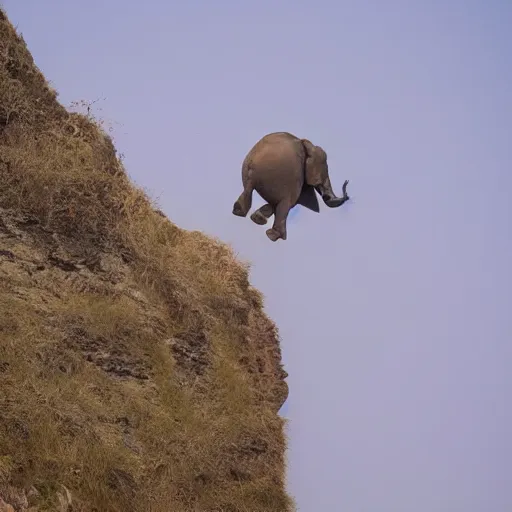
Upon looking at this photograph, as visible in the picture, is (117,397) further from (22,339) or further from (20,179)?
(20,179)

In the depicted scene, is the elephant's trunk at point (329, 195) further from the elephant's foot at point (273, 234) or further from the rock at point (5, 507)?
the rock at point (5, 507)

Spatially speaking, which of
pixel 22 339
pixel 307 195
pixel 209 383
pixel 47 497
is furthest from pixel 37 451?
pixel 307 195

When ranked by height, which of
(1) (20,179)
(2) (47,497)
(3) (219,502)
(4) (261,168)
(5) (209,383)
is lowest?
(2) (47,497)

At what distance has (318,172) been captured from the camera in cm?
855

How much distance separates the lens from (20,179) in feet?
26.7

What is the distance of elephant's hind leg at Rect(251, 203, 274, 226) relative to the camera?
816cm

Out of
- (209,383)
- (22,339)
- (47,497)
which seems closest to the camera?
(47,497)

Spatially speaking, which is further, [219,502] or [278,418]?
[278,418]

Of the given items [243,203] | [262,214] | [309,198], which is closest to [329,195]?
[309,198]

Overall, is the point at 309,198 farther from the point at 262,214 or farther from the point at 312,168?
the point at 262,214

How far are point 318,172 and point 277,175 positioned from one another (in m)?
0.59

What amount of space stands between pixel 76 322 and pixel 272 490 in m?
2.54

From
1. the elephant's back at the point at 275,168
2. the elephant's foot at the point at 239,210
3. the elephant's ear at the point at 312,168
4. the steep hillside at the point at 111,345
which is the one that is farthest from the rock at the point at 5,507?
the elephant's ear at the point at 312,168

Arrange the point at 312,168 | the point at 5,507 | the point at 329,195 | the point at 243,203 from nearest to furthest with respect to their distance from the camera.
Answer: the point at 5,507 → the point at 243,203 → the point at 312,168 → the point at 329,195
